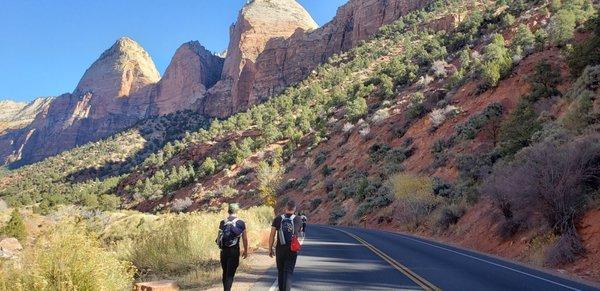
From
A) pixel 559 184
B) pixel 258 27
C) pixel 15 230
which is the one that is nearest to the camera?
pixel 559 184

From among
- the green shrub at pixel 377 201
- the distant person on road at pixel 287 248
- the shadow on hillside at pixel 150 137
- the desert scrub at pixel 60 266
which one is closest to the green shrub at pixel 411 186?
the green shrub at pixel 377 201

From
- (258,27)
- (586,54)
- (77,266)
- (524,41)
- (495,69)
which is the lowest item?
(77,266)

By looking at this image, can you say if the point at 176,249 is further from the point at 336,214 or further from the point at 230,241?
the point at 336,214

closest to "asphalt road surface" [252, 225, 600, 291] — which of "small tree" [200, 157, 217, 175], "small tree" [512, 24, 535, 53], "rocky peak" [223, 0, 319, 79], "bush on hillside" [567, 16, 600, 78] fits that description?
"bush on hillside" [567, 16, 600, 78]

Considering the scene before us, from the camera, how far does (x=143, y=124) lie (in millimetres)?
145750

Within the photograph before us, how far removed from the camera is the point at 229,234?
8.52 meters

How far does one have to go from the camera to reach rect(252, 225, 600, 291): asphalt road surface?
32.9ft

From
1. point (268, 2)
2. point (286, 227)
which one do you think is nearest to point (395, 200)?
point (286, 227)

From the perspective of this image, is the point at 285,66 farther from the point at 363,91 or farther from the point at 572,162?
the point at 572,162

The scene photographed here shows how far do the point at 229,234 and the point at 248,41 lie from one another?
156m

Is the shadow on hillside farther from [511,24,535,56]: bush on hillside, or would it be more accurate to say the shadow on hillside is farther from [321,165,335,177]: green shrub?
[511,24,535,56]: bush on hillside

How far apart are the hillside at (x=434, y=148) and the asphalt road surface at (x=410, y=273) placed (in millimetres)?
1876

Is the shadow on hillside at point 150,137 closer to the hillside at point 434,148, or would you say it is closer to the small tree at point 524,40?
Result: the hillside at point 434,148

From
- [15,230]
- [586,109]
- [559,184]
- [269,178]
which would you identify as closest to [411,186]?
[586,109]
